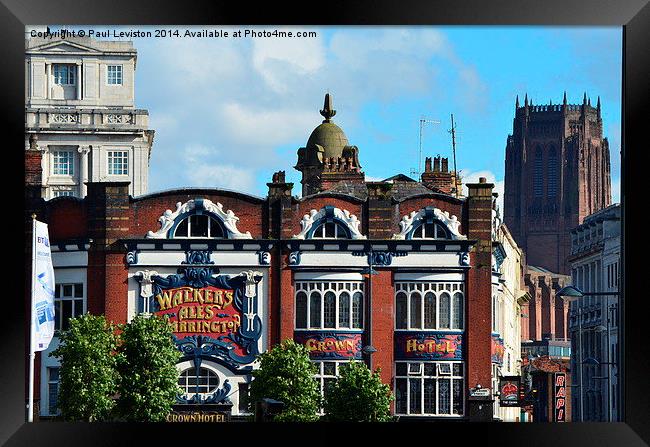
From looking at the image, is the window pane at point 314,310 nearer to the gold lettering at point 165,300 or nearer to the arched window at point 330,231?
the arched window at point 330,231

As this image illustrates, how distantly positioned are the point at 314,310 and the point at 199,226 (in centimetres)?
458

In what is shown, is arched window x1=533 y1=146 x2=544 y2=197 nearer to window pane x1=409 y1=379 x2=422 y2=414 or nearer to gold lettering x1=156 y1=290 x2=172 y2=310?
Result: window pane x1=409 y1=379 x2=422 y2=414

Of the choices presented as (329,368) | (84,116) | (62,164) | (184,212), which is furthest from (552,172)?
(329,368)

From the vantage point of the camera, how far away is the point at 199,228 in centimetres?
5338

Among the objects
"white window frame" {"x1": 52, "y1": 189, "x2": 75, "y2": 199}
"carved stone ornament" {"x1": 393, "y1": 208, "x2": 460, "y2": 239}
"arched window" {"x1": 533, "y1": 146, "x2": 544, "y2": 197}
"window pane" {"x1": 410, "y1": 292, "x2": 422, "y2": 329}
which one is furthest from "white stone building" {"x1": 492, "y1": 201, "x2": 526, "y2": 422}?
"arched window" {"x1": 533, "y1": 146, "x2": 544, "y2": 197}

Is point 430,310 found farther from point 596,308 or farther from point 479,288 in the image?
point 596,308

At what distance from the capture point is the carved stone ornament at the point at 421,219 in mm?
53594

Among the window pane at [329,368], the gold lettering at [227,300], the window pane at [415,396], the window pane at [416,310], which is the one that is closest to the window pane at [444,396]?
the window pane at [415,396]

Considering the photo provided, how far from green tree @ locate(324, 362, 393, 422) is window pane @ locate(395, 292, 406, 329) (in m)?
4.71

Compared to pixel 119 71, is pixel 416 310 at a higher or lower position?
lower
